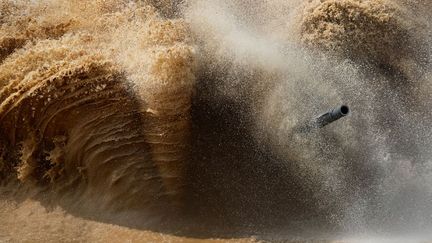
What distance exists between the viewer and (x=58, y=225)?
395 cm

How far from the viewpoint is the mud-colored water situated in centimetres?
418

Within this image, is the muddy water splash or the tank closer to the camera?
the tank

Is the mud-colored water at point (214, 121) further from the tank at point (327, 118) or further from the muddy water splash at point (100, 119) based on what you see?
the tank at point (327, 118)

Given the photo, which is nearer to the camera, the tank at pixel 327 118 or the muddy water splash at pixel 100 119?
the tank at pixel 327 118

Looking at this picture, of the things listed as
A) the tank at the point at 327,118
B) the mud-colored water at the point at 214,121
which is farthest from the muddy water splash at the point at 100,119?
the tank at the point at 327,118

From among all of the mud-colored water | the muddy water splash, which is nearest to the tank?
the mud-colored water

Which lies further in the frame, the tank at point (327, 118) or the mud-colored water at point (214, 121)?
the mud-colored water at point (214, 121)

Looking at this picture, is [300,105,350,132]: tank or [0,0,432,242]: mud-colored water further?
[0,0,432,242]: mud-colored water

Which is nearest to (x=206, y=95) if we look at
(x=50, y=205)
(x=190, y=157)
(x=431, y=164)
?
(x=190, y=157)

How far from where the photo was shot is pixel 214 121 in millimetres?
4520

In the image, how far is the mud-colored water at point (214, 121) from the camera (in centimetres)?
418

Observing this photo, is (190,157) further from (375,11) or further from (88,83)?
(375,11)

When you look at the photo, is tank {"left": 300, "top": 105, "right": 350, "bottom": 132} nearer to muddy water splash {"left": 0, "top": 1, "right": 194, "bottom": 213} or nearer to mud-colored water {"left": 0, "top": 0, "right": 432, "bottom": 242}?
mud-colored water {"left": 0, "top": 0, "right": 432, "bottom": 242}

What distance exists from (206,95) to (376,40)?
2054mm
